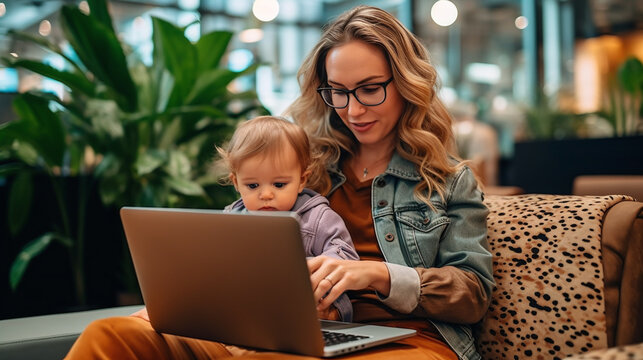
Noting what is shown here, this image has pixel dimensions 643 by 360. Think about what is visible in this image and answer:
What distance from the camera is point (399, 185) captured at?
1652 millimetres

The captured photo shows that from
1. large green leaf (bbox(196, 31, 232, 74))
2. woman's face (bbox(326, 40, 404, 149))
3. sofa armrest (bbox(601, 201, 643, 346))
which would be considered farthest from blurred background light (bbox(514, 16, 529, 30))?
sofa armrest (bbox(601, 201, 643, 346))

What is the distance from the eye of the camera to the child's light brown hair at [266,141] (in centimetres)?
148

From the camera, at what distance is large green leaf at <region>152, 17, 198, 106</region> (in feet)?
8.87

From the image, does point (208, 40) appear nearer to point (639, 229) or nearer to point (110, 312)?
point (110, 312)

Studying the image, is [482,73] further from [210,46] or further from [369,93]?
[369,93]

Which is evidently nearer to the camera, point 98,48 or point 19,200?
point 98,48

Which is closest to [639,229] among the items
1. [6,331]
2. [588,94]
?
[6,331]

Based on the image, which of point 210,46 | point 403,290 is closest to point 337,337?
A: point 403,290

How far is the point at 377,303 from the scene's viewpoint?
1521 millimetres

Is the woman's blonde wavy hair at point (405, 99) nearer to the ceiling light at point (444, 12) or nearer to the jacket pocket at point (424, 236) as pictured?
the jacket pocket at point (424, 236)

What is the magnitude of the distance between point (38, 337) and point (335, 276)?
30.4 inches

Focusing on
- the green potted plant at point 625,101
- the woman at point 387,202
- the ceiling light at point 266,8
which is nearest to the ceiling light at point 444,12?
the ceiling light at point 266,8

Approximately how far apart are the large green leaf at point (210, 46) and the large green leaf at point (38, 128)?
67 cm

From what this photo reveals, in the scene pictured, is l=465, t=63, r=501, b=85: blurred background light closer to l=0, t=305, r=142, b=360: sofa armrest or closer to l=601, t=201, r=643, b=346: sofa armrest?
l=601, t=201, r=643, b=346: sofa armrest
